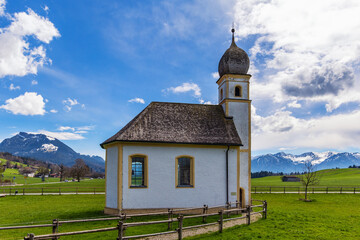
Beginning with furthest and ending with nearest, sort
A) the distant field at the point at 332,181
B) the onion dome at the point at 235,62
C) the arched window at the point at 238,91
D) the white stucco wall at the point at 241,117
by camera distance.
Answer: the distant field at the point at 332,181
the onion dome at the point at 235,62
the arched window at the point at 238,91
the white stucco wall at the point at 241,117

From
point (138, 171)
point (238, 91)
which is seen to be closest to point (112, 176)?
point (138, 171)

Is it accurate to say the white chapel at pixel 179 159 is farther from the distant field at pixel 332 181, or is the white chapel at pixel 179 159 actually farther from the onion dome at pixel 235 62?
the distant field at pixel 332 181

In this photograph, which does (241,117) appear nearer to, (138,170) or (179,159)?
(179,159)

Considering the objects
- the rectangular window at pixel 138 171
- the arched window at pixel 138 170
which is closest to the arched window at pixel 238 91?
the arched window at pixel 138 170

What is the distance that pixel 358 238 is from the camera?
1496cm

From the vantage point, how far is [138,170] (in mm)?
21531

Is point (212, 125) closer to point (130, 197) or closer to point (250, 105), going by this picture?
point (250, 105)

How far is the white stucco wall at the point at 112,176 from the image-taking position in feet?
70.2

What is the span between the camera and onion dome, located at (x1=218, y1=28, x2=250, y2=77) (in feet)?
86.3

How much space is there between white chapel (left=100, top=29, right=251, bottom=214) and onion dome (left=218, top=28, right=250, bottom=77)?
8.22 feet

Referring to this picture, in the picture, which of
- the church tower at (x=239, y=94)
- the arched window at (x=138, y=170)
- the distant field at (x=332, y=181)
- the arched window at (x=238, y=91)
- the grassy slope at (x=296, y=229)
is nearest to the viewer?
the grassy slope at (x=296, y=229)

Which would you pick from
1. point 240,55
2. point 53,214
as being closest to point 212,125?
point 240,55

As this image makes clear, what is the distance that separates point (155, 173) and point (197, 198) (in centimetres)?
380

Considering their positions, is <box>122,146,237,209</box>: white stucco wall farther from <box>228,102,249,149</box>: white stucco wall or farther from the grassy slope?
the grassy slope
